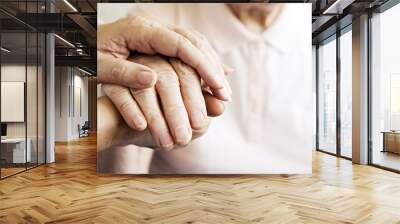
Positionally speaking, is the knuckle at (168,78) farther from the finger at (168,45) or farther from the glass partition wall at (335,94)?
the glass partition wall at (335,94)

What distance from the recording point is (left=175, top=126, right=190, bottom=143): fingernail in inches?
225

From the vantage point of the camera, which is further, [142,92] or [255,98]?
[255,98]

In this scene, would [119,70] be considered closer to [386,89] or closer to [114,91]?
[114,91]

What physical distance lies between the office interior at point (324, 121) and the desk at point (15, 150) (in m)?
0.02

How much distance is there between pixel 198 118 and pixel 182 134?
35 cm

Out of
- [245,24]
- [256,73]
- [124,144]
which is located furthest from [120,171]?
[245,24]

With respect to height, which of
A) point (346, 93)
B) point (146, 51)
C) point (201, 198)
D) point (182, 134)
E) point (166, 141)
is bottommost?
point (201, 198)

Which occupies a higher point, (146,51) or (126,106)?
(146,51)

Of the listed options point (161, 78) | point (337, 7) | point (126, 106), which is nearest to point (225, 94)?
point (161, 78)

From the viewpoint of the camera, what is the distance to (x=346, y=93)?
8.54 meters

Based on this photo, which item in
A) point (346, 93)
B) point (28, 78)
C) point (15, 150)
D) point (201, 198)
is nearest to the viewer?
point (201, 198)

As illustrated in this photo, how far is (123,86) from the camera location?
5715 mm

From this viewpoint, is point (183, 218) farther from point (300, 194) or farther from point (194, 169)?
point (194, 169)

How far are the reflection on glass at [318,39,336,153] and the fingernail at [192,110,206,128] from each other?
15.5 ft
